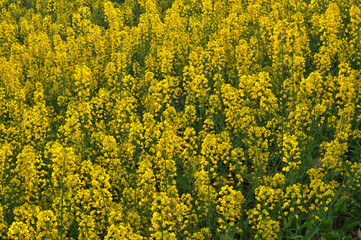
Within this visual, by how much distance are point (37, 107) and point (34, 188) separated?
1.53m

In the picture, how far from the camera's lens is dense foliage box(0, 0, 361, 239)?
4.46 meters

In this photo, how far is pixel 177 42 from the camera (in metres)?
9.00

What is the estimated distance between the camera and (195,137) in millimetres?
5207

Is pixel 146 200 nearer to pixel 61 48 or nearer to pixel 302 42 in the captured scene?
pixel 302 42

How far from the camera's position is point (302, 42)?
24.3 ft

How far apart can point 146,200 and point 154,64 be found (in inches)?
179

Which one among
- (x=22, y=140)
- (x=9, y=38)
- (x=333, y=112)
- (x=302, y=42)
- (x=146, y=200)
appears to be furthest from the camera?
(x=9, y=38)

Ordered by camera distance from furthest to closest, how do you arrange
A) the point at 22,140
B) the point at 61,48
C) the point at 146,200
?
1. the point at 61,48
2. the point at 22,140
3. the point at 146,200

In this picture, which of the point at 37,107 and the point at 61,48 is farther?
the point at 61,48

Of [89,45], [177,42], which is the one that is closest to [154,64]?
[177,42]

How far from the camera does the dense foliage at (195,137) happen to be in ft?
14.6

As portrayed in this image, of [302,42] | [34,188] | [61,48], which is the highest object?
[302,42]

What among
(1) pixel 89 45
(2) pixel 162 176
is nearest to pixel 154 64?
(1) pixel 89 45

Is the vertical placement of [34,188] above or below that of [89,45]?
below
